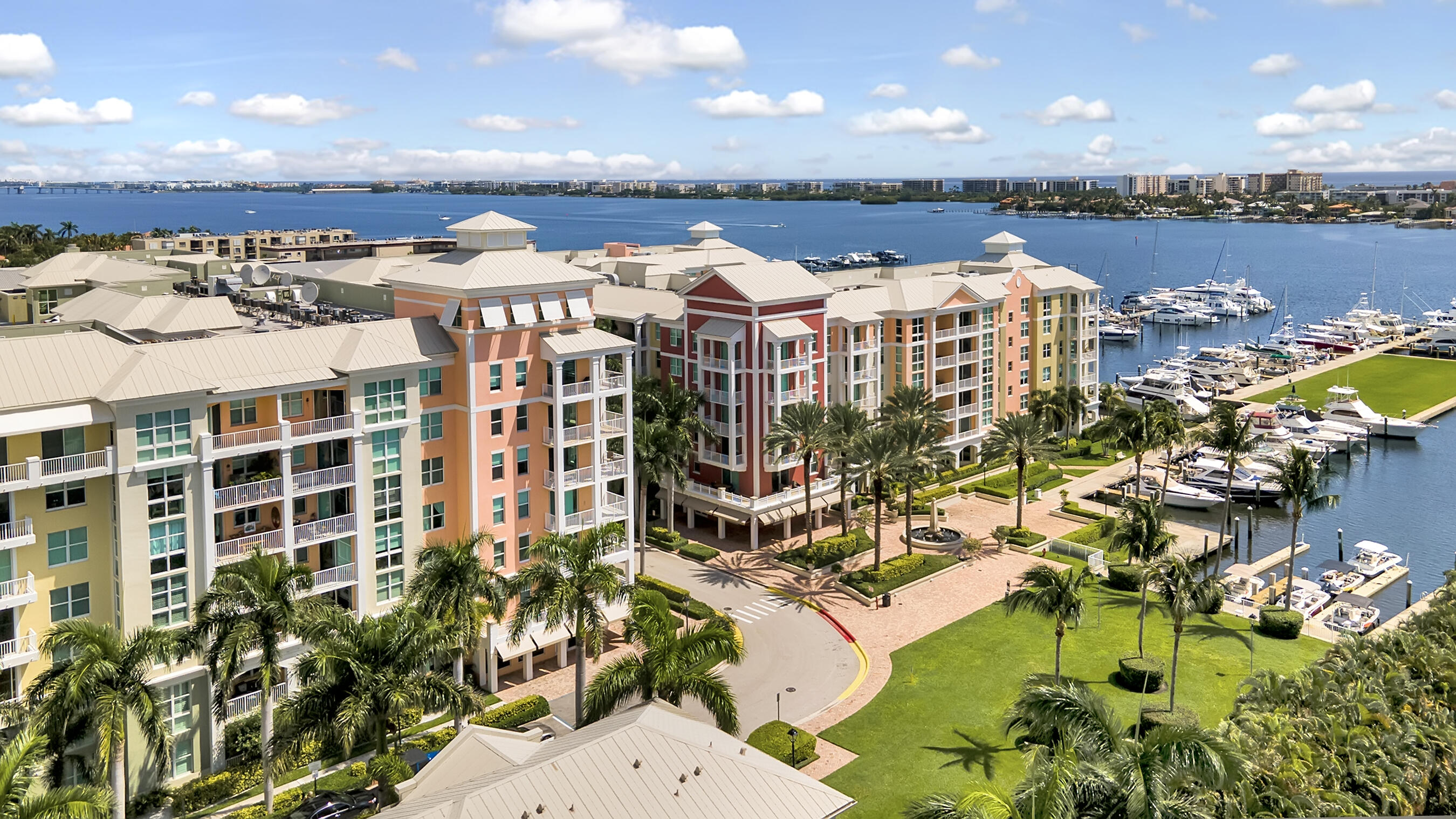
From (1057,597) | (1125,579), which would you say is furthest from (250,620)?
(1125,579)

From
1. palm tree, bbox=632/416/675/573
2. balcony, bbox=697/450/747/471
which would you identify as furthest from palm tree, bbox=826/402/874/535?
palm tree, bbox=632/416/675/573

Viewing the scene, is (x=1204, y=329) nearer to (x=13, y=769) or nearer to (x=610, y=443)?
(x=610, y=443)

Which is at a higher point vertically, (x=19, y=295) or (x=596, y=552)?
(x=19, y=295)

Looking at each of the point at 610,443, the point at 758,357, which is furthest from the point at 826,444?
the point at 610,443

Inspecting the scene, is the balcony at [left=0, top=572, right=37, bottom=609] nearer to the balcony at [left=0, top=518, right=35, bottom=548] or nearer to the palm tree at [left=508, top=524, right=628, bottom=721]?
the balcony at [left=0, top=518, right=35, bottom=548]

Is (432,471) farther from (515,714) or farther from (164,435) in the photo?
(164,435)
